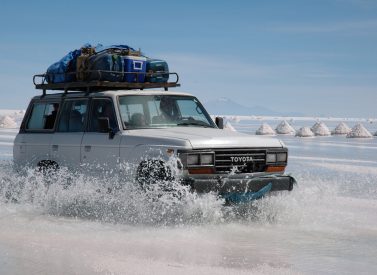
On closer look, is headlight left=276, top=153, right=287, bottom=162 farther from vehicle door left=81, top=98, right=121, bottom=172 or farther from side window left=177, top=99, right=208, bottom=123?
vehicle door left=81, top=98, right=121, bottom=172

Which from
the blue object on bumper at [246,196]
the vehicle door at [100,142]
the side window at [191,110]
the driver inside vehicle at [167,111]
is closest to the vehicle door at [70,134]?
the vehicle door at [100,142]

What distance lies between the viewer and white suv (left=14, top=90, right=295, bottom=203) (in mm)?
7625

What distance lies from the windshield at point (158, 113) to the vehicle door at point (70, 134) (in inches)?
32.7

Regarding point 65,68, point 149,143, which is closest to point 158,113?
point 149,143

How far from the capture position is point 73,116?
9.45 m

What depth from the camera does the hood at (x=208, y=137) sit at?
25.1 ft

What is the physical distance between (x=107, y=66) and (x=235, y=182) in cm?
298

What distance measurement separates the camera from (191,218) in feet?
25.8

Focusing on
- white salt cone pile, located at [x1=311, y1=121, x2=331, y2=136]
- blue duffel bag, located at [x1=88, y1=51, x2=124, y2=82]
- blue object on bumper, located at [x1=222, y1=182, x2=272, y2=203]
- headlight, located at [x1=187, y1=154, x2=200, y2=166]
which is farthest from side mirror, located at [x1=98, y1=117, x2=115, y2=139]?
white salt cone pile, located at [x1=311, y1=121, x2=331, y2=136]

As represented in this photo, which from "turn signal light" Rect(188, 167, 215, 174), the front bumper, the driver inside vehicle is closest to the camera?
the front bumper

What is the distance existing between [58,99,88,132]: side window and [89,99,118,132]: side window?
0.19 m

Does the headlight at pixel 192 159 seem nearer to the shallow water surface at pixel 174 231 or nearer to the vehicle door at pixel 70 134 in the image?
the shallow water surface at pixel 174 231

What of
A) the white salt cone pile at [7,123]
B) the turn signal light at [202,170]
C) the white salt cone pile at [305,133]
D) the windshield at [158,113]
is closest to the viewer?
the turn signal light at [202,170]

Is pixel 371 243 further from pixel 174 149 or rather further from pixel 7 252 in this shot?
pixel 7 252
